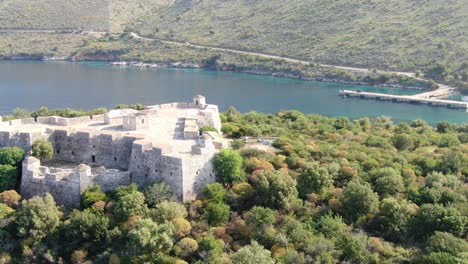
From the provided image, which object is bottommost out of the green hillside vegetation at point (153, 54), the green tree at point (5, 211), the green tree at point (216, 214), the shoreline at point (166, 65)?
the green tree at point (5, 211)

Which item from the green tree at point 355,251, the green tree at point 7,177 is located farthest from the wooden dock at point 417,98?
the green tree at point 7,177

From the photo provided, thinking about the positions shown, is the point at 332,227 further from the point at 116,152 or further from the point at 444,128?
the point at 444,128

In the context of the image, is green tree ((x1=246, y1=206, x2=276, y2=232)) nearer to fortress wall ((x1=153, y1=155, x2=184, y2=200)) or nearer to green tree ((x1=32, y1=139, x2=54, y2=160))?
fortress wall ((x1=153, y1=155, x2=184, y2=200))

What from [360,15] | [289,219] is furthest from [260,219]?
[360,15]

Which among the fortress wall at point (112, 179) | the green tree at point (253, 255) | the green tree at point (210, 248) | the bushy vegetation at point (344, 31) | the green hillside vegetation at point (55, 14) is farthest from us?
the green hillside vegetation at point (55, 14)

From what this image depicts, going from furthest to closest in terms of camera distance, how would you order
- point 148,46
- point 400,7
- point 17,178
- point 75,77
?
point 148,46
point 400,7
point 75,77
point 17,178

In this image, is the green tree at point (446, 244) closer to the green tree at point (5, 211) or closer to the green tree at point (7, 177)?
the green tree at point (5, 211)

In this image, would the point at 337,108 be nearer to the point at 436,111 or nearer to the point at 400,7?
the point at 436,111
